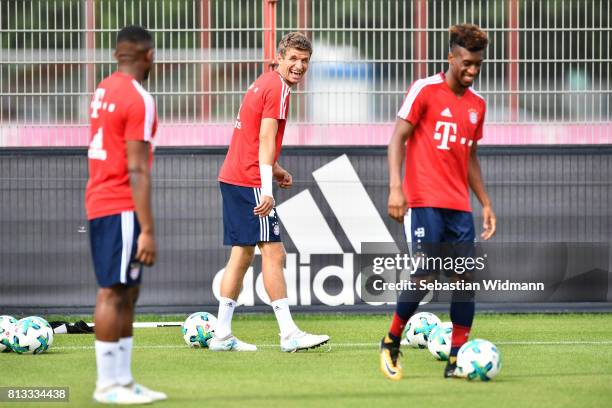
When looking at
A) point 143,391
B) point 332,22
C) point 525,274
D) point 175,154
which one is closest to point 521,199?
point 525,274

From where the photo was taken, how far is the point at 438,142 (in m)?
7.37

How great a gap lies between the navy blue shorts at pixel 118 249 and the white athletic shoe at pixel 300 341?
2.71 meters

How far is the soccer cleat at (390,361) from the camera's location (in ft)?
24.2

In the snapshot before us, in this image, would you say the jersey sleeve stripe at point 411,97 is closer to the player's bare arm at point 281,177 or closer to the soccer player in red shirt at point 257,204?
the soccer player in red shirt at point 257,204

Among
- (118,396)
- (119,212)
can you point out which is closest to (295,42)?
(119,212)

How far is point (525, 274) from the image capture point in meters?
12.2

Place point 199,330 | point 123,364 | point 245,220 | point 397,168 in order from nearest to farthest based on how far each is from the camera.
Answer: point 123,364 → point 397,168 → point 245,220 → point 199,330

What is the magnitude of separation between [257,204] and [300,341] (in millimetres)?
992

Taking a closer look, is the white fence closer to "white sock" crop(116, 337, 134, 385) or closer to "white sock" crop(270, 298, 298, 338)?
"white sock" crop(270, 298, 298, 338)

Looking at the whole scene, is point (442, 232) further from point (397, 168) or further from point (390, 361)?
point (390, 361)

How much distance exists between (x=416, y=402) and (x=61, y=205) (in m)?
6.31

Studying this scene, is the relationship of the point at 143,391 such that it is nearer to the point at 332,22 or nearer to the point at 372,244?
the point at 372,244

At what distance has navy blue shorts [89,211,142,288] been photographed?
631 cm

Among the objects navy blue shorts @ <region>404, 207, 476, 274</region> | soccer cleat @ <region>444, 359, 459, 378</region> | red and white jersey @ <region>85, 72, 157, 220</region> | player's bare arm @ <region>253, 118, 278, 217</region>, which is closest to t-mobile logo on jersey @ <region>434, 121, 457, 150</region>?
navy blue shorts @ <region>404, 207, 476, 274</region>
